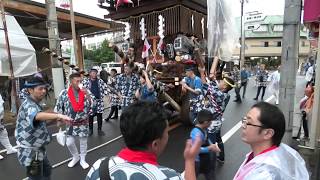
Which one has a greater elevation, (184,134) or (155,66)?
(155,66)

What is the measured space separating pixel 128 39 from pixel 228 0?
385 cm

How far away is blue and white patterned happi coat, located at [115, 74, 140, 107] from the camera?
7.70 meters

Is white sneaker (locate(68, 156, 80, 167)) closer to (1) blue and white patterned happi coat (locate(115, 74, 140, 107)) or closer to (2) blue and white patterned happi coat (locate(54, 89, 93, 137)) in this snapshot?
(2) blue and white patterned happi coat (locate(54, 89, 93, 137))

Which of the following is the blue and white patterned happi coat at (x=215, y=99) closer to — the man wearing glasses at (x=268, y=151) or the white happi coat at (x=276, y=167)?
the man wearing glasses at (x=268, y=151)

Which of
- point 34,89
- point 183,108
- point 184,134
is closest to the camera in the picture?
point 34,89

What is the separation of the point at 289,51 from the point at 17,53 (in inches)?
300

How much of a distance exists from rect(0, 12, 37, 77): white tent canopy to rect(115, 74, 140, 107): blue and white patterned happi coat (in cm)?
322

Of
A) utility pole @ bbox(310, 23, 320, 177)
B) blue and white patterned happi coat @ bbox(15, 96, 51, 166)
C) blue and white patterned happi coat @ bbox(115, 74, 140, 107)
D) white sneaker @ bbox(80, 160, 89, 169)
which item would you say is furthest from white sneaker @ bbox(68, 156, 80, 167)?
utility pole @ bbox(310, 23, 320, 177)

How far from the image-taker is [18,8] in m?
10.4

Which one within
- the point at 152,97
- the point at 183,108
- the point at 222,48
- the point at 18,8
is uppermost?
the point at 18,8

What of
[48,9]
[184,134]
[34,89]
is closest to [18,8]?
[48,9]

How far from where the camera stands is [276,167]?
1.66m

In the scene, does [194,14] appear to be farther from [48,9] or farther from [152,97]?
[48,9]

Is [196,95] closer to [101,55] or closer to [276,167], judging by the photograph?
[276,167]
